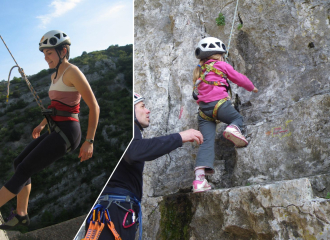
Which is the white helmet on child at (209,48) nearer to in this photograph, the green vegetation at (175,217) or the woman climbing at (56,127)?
the green vegetation at (175,217)

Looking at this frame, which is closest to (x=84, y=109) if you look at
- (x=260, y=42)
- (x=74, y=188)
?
(x=74, y=188)

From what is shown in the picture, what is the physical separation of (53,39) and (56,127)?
0.37 metres

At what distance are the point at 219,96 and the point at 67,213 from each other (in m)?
2.25

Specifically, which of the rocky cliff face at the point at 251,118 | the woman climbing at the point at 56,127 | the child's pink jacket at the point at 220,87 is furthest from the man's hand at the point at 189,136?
the woman climbing at the point at 56,127

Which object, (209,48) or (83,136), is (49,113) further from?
(209,48)

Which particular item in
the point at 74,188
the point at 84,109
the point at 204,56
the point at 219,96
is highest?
the point at 204,56

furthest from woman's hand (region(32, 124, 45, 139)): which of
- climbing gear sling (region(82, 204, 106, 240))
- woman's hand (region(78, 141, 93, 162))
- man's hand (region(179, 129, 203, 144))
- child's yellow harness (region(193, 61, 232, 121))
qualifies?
child's yellow harness (region(193, 61, 232, 121))

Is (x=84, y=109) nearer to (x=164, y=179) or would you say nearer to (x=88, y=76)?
(x=88, y=76)

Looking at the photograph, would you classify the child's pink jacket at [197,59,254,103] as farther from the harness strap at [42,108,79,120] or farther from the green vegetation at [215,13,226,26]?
the harness strap at [42,108,79,120]

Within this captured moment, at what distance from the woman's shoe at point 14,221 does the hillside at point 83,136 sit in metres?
0.02

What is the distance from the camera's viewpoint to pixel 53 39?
1360 millimetres

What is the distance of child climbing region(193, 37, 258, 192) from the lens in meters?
3.10

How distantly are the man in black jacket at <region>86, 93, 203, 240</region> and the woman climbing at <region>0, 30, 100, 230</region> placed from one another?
31.7 inches

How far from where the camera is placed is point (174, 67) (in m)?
4.55
